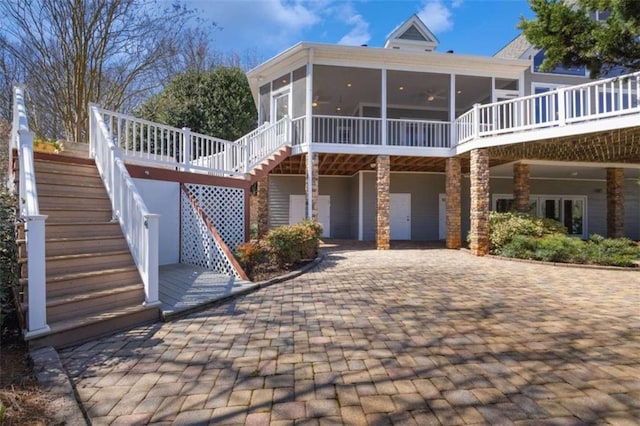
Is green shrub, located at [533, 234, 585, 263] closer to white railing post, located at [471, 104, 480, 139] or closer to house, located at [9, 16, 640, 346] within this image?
house, located at [9, 16, 640, 346]

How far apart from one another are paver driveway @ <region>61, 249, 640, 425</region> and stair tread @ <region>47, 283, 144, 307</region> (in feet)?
1.90

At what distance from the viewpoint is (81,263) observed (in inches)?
157

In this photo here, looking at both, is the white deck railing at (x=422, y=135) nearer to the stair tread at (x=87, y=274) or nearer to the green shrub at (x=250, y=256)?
the green shrub at (x=250, y=256)

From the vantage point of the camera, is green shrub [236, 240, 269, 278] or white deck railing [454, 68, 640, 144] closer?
green shrub [236, 240, 269, 278]

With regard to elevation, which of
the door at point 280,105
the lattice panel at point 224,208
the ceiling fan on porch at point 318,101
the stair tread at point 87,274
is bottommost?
the stair tread at point 87,274

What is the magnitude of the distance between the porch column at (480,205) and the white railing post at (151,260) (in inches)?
340

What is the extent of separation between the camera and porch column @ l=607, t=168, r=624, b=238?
1226 cm

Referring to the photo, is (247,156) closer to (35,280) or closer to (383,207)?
(383,207)

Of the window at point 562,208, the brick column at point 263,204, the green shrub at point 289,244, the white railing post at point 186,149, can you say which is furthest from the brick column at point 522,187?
the white railing post at point 186,149

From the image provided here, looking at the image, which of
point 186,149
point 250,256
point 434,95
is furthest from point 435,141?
point 186,149

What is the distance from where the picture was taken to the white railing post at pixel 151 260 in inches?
155

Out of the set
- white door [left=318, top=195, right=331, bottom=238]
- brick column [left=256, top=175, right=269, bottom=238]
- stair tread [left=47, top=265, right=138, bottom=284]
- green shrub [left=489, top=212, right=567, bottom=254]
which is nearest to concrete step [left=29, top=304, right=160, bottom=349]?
stair tread [left=47, top=265, right=138, bottom=284]

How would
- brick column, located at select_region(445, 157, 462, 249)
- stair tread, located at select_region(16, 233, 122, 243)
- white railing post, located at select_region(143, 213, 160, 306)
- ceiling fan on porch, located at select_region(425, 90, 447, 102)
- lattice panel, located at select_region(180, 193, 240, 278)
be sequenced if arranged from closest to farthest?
stair tread, located at select_region(16, 233, 122, 243), white railing post, located at select_region(143, 213, 160, 306), lattice panel, located at select_region(180, 193, 240, 278), brick column, located at select_region(445, 157, 462, 249), ceiling fan on porch, located at select_region(425, 90, 447, 102)

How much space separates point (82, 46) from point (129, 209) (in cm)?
935
